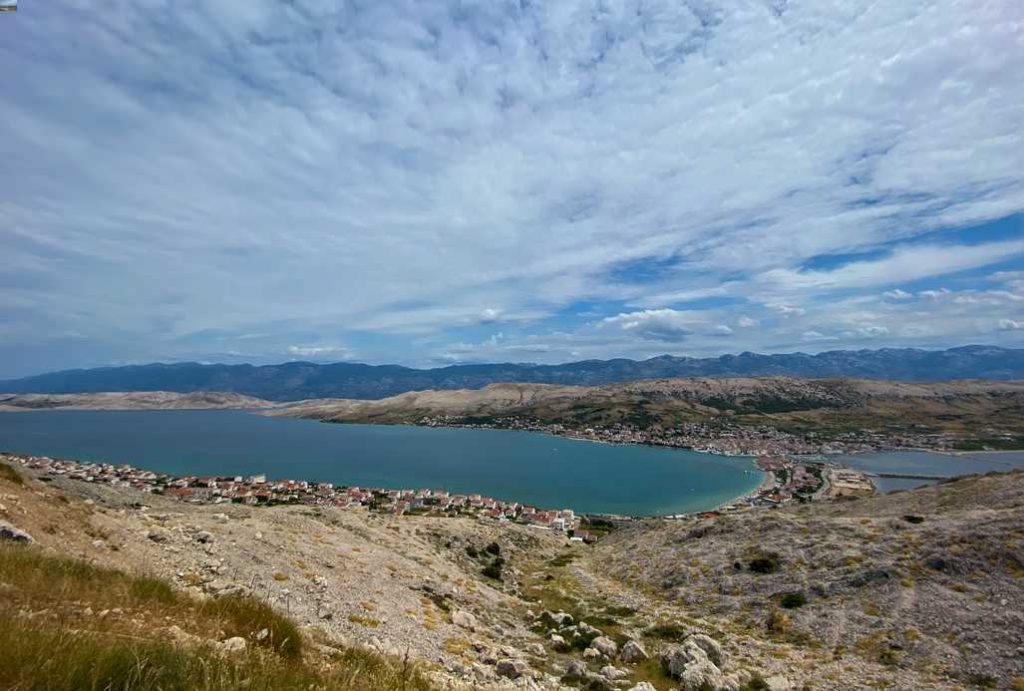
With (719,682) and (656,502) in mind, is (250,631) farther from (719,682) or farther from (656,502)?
(656,502)

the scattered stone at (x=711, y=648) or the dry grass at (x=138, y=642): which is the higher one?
the dry grass at (x=138, y=642)

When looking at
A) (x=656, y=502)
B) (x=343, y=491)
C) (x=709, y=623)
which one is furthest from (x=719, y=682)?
(x=656, y=502)

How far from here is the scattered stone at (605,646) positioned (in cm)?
2022

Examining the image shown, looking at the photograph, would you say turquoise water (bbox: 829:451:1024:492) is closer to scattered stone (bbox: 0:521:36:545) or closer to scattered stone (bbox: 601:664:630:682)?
scattered stone (bbox: 601:664:630:682)

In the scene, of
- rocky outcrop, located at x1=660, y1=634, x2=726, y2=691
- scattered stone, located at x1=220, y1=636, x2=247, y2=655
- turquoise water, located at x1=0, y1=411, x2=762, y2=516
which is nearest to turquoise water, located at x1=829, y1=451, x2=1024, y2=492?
turquoise water, located at x1=0, y1=411, x2=762, y2=516

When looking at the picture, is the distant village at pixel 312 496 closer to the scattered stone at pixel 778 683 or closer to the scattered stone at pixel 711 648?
the scattered stone at pixel 711 648

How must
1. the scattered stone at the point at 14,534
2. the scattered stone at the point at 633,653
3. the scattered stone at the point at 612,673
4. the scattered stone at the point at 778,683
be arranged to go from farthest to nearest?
the scattered stone at the point at 633,653 < the scattered stone at the point at 778,683 < the scattered stone at the point at 612,673 < the scattered stone at the point at 14,534

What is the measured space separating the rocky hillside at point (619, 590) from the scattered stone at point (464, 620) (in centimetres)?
9

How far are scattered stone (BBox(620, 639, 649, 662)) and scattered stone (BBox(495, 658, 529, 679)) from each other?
20.4ft

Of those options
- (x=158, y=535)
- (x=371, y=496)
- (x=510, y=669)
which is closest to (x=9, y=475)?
(x=158, y=535)

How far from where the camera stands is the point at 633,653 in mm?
20250

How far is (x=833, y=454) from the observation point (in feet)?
641

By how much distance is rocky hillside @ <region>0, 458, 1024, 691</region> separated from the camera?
1602 centimetres

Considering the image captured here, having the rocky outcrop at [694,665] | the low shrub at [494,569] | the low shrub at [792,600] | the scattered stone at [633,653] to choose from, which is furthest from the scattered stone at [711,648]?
the low shrub at [494,569]
